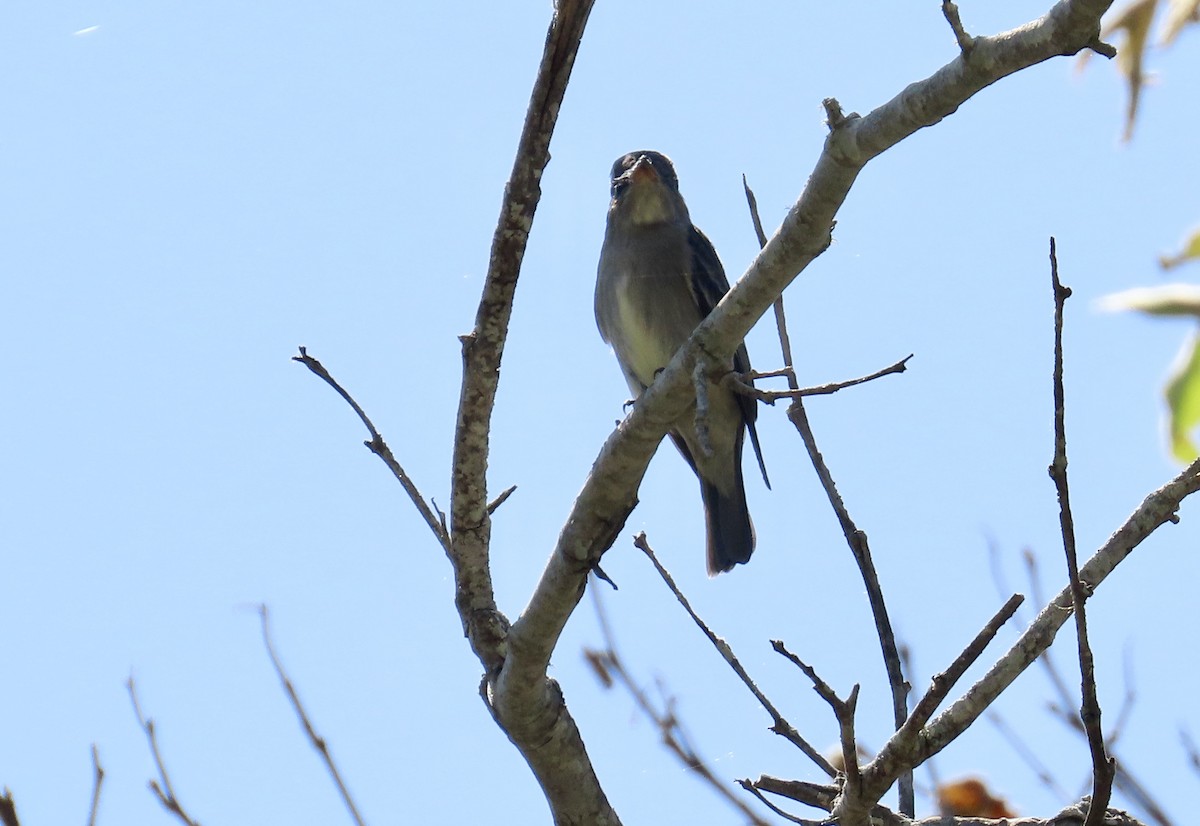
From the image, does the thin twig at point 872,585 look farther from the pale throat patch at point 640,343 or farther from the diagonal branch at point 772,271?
the pale throat patch at point 640,343

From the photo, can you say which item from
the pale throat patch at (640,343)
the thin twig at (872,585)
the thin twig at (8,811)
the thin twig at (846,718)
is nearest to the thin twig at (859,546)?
the thin twig at (872,585)

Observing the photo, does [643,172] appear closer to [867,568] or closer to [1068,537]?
[867,568]

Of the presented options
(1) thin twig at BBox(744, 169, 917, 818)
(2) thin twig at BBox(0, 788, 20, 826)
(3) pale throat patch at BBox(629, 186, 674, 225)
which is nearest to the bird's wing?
(3) pale throat patch at BBox(629, 186, 674, 225)

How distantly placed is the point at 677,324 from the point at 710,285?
354 millimetres

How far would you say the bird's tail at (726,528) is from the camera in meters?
6.29

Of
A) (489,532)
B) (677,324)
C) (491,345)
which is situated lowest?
(489,532)

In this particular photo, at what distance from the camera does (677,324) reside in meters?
6.32

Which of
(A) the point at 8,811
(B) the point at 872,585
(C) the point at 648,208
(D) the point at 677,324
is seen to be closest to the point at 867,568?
(B) the point at 872,585

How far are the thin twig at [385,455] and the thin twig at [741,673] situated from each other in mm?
567

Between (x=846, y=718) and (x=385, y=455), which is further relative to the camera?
(x=385, y=455)

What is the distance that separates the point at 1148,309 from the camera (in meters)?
0.80

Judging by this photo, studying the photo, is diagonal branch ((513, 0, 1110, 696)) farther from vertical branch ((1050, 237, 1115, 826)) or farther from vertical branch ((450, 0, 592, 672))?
vertical branch ((1050, 237, 1115, 826))

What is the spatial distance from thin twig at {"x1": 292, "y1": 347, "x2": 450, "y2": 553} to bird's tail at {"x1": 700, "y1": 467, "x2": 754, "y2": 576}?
9.01 feet

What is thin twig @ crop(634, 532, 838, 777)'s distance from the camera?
3.27m
